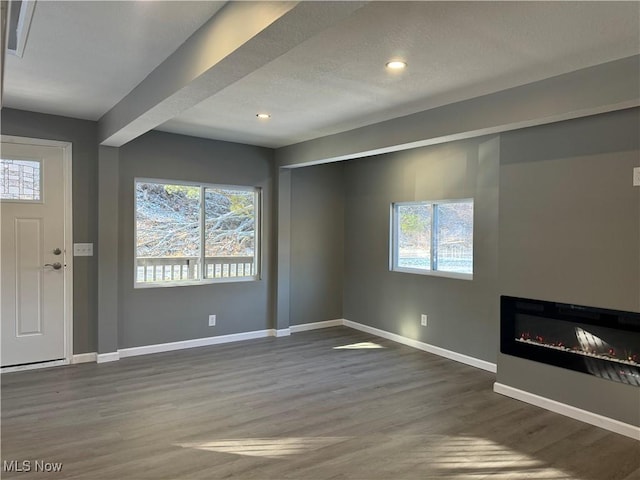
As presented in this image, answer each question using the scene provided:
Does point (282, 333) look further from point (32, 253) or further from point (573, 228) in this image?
point (573, 228)

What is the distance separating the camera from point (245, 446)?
2.78 meters

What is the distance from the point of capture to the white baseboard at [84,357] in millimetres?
4430

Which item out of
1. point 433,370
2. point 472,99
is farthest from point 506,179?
point 433,370

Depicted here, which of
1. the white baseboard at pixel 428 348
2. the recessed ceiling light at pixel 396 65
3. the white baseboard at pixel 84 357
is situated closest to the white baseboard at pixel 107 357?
the white baseboard at pixel 84 357

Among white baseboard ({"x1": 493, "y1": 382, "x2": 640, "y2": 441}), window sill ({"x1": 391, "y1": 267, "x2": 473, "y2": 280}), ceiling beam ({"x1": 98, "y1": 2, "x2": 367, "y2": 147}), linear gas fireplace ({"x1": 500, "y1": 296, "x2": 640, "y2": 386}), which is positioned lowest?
white baseboard ({"x1": 493, "y1": 382, "x2": 640, "y2": 441})

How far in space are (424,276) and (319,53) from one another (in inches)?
123

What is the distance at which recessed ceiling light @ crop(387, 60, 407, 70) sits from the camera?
2689 mm

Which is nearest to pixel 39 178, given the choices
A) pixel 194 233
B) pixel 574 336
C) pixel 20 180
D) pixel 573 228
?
pixel 20 180

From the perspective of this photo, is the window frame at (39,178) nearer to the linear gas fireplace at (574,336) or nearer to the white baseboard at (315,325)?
the white baseboard at (315,325)

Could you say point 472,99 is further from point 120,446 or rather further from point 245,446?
point 120,446

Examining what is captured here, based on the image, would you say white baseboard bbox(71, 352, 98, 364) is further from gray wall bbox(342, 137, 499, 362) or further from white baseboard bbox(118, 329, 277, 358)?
gray wall bbox(342, 137, 499, 362)

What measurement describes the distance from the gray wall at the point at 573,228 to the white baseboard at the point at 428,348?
0.65m

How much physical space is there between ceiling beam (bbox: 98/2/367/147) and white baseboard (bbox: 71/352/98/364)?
2483mm

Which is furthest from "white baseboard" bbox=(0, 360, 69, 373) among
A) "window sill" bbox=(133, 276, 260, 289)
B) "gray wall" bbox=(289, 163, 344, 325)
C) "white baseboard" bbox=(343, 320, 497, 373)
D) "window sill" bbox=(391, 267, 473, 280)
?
"window sill" bbox=(391, 267, 473, 280)
